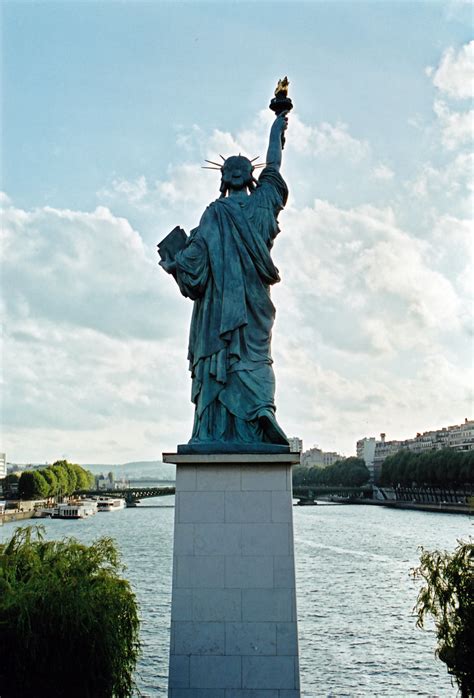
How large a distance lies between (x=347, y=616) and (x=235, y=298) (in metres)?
16.2

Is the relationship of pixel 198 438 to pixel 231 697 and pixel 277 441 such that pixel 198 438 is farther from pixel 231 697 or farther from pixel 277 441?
pixel 231 697

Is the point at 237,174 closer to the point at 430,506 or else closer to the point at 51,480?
the point at 430,506

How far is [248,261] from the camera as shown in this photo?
9.41m

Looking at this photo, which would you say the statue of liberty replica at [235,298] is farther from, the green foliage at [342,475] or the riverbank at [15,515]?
the green foliage at [342,475]

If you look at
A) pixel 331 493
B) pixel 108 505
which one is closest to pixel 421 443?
pixel 331 493

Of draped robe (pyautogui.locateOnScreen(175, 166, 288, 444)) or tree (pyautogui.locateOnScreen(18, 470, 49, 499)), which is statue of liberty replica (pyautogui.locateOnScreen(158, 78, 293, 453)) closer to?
draped robe (pyautogui.locateOnScreen(175, 166, 288, 444))

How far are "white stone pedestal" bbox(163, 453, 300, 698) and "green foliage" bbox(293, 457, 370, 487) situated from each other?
374 feet

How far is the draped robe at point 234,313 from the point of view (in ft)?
29.1

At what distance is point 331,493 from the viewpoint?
10181cm

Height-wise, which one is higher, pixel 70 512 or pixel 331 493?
pixel 331 493

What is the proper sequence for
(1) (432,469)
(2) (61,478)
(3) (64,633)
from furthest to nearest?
(2) (61,478) < (1) (432,469) < (3) (64,633)

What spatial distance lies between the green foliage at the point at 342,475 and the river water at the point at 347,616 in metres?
73.7

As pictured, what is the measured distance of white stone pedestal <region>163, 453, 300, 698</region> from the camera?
7.86 m

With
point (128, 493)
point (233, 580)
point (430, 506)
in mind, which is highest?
point (128, 493)
